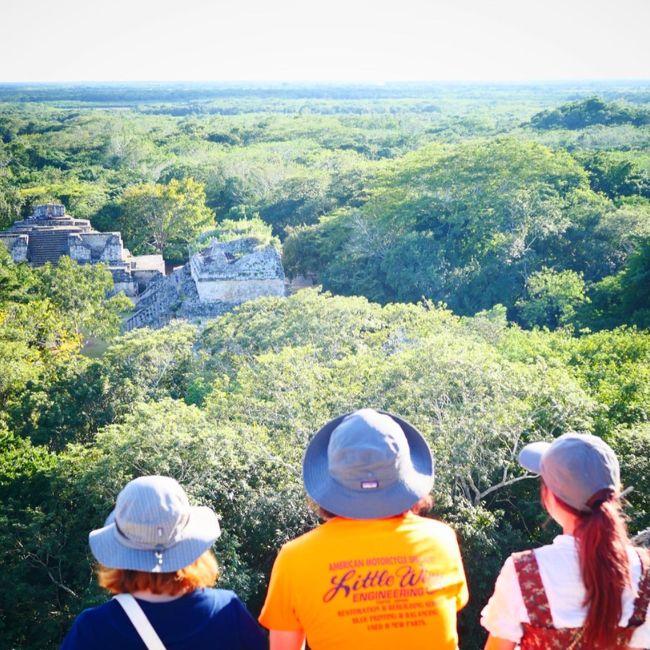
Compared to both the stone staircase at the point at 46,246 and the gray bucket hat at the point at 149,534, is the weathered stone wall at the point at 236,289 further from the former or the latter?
the gray bucket hat at the point at 149,534

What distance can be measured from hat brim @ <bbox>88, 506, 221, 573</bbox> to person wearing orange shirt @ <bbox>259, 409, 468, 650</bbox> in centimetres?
26

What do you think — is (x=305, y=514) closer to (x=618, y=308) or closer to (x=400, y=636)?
(x=400, y=636)

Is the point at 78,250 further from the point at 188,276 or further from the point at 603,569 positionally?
the point at 603,569

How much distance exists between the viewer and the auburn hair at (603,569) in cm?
206

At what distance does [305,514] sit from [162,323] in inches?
452

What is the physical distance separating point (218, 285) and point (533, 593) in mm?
16414

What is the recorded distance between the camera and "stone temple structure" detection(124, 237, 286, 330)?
58.8 ft

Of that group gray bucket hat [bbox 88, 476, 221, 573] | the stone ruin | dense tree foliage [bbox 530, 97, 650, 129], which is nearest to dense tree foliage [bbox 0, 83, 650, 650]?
the stone ruin

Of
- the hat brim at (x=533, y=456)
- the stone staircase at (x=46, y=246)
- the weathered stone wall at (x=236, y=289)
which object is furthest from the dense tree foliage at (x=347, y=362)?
the hat brim at (x=533, y=456)

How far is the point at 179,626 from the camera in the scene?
6.98 ft

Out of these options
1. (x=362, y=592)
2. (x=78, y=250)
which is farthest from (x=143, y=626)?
(x=78, y=250)

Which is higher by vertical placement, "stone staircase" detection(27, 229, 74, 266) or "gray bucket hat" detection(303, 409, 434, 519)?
"gray bucket hat" detection(303, 409, 434, 519)

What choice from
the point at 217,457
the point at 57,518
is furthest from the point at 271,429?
the point at 57,518

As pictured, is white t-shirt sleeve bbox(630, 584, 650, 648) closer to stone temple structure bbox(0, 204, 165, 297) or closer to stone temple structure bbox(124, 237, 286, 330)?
stone temple structure bbox(124, 237, 286, 330)
